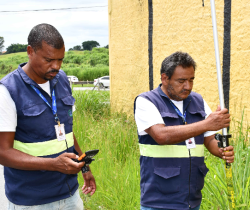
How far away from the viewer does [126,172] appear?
4.11 metres

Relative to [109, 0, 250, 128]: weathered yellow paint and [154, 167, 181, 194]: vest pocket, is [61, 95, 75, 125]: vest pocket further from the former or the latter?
[109, 0, 250, 128]: weathered yellow paint

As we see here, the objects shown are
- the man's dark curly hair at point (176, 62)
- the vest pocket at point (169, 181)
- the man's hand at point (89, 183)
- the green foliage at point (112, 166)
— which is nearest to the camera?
the vest pocket at point (169, 181)

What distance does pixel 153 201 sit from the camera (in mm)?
2340

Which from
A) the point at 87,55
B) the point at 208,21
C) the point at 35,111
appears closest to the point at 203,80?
the point at 208,21

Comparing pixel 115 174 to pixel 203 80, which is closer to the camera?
pixel 115 174

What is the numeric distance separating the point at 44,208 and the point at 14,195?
0.71 ft

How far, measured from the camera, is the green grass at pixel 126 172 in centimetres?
310

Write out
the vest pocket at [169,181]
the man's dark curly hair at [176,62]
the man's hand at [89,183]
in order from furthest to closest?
the man's hand at [89,183]
the man's dark curly hair at [176,62]
the vest pocket at [169,181]

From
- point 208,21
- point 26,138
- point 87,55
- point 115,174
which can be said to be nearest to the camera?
point 26,138

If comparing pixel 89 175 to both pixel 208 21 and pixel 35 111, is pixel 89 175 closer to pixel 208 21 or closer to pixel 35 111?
pixel 35 111

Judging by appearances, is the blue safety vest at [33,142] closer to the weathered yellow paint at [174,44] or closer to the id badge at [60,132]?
the id badge at [60,132]

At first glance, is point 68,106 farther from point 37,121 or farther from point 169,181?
point 169,181

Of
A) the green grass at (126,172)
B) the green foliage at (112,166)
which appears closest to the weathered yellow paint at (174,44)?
the green grass at (126,172)

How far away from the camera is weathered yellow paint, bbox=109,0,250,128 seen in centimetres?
509
